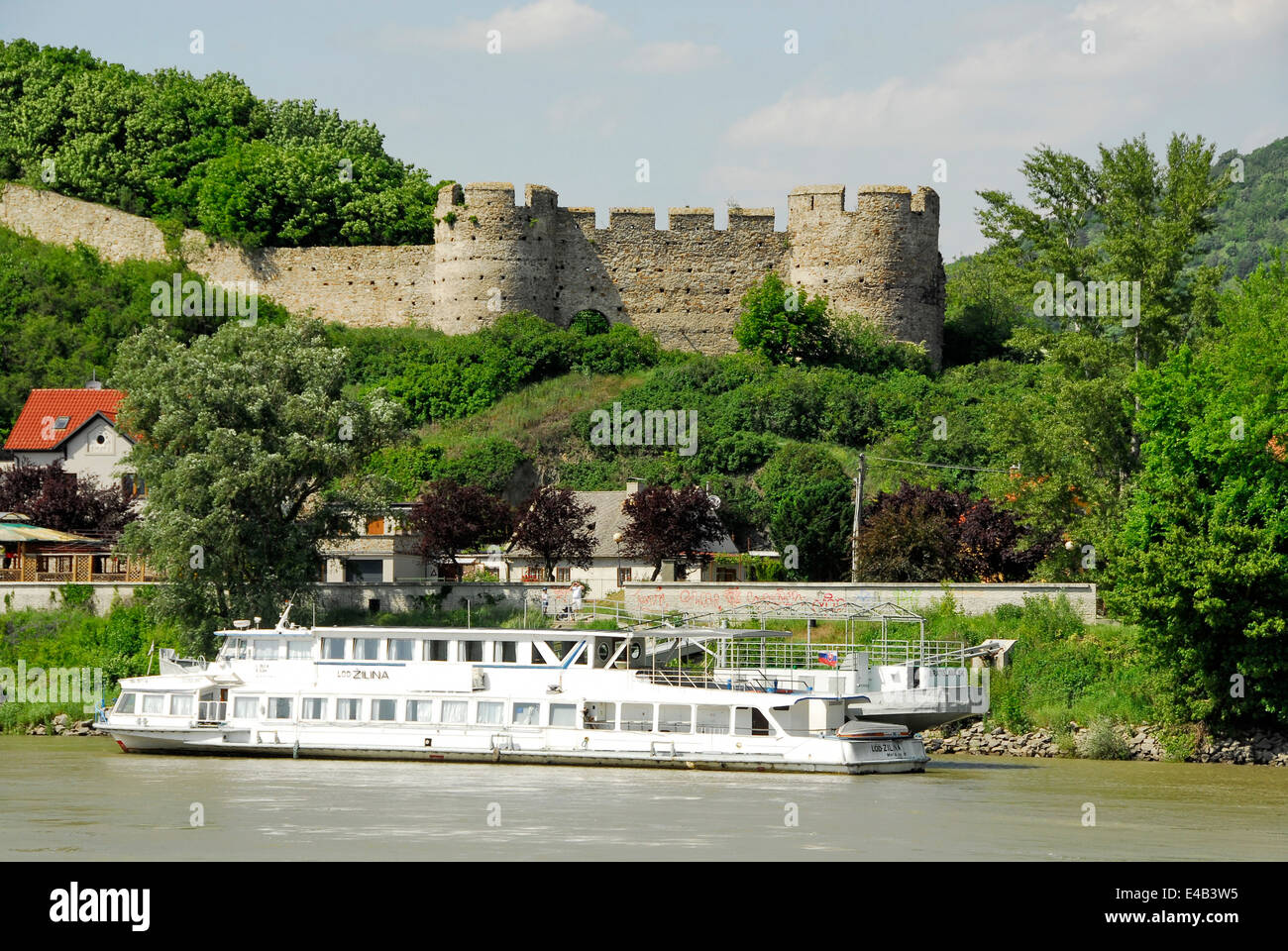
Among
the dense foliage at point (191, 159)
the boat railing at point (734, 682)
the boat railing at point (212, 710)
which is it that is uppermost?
the dense foliage at point (191, 159)

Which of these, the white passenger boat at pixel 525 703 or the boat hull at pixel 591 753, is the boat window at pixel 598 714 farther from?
the boat hull at pixel 591 753

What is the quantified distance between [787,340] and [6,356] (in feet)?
90.0

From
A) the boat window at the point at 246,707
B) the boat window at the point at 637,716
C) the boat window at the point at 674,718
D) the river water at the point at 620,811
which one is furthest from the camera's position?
the boat window at the point at 246,707

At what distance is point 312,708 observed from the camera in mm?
37406

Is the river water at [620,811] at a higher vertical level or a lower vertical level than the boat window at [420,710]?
lower

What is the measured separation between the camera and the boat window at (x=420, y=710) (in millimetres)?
36719

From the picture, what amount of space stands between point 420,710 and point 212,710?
4.40 m

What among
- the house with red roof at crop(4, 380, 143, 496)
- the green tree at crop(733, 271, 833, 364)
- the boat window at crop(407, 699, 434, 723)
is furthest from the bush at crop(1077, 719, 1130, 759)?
the house with red roof at crop(4, 380, 143, 496)

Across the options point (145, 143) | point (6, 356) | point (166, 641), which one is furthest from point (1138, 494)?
point (145, 143)

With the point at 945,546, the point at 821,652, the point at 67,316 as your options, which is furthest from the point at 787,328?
the point at 821,652

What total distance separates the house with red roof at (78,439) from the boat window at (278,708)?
20.1 m

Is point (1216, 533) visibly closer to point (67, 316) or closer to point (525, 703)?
point (525, 703)

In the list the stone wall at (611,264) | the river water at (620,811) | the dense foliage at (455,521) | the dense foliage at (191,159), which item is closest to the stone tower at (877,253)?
the stone wall at (611,264)

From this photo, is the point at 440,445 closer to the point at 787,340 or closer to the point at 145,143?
the point at 787,340
